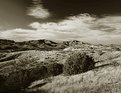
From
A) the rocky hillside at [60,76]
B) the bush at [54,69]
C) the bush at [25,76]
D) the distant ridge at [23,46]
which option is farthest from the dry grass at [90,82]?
the distant ridge at [23,46]

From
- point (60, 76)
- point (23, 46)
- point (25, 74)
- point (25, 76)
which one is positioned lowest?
point (25, 76)

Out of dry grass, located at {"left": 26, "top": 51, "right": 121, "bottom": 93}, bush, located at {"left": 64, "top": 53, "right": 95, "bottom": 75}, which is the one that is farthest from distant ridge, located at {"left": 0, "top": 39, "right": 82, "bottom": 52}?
dry grass, located at {"left": 26, "top": 51, "right": 121, "bottom": 93}

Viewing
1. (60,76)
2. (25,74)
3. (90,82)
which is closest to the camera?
(90,82)

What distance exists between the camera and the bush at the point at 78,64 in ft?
113

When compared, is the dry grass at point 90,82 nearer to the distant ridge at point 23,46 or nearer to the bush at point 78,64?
the bush at point 78,64

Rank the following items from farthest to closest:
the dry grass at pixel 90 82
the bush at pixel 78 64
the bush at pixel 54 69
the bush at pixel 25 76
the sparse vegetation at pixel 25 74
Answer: the bush at pixel 54 69, the sparse vegetation at pixel 25 74, the bush at pixel 25 76, the bush at pixel 78 64, the dry grass at pixel 90 82

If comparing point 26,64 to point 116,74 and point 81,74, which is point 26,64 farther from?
point 116,74

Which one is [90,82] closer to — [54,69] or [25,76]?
[54,69]

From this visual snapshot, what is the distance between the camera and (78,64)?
35.3m

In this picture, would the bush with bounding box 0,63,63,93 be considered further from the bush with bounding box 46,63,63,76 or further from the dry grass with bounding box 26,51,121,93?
the dry grass with bounding box 26,51,121,93

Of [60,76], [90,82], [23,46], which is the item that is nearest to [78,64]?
[60,76]

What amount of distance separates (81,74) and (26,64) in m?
13.3

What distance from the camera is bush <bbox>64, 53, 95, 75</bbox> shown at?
3459 centimetres

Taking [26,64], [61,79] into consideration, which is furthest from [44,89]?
[26,64]
